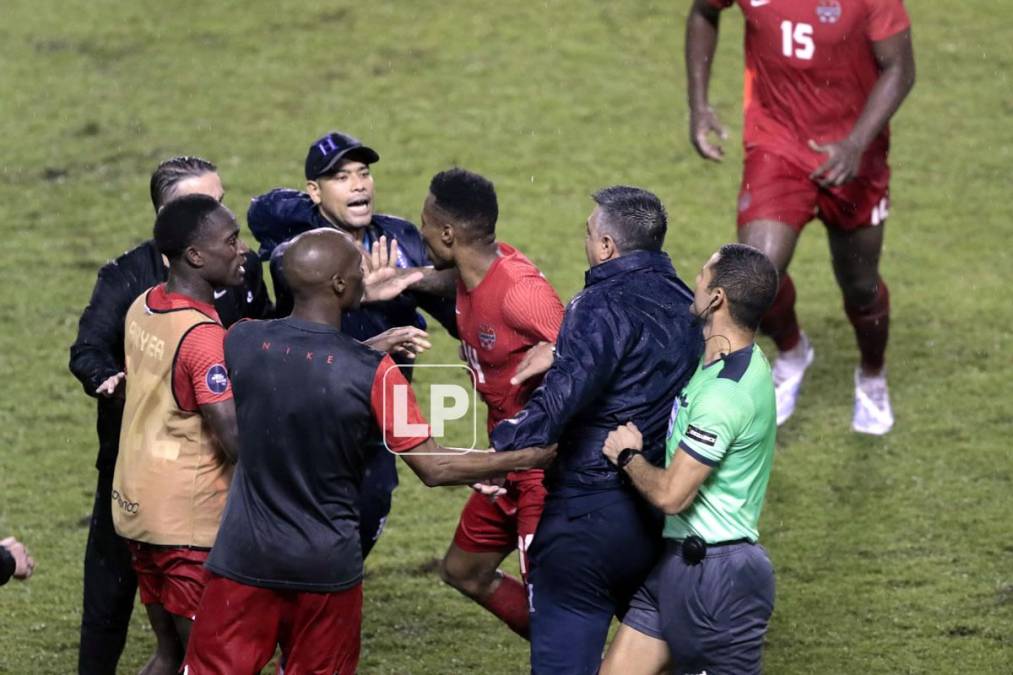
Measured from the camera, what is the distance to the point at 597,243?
5.31m

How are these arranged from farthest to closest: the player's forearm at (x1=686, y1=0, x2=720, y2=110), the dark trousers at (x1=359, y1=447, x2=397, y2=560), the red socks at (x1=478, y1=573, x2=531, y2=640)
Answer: the player's forearm at (x1=686, y1=0, x2=720, y2=110)
the red socks at (x1=478, y1=573, x2=531, y2=640)
the dark trousers at (x1=359, y1=447, x2=397, y2=560)

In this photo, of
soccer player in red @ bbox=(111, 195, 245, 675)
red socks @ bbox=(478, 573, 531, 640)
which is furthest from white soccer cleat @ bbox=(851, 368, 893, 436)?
soccer player in red @ bbox=(111, 195, 245, 675)

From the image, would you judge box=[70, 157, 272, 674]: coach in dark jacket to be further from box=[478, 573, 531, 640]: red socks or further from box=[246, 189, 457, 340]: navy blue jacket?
box=[478, 573, 531, 640]: red socks

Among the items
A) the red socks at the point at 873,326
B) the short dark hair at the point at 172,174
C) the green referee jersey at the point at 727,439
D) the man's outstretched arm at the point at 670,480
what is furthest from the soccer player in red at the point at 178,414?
the red socks at the point at 873,326

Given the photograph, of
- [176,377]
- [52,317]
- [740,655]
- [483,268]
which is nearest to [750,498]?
[740,655]

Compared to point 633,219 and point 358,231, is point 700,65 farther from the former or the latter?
point 633,219

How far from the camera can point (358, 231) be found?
6.57 m

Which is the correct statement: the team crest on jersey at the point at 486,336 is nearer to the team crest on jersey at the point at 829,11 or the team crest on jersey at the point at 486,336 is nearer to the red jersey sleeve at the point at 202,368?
the red jersey sleeve at the point at 202,368

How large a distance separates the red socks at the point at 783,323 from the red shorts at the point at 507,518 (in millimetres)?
3328

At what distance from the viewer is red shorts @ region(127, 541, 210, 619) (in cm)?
548

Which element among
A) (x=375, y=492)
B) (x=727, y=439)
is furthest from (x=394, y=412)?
(x=375, y=492)

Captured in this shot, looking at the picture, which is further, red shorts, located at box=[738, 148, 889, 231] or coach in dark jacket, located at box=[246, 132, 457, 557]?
red shorts, located at box=[738, 148, 889, 231]

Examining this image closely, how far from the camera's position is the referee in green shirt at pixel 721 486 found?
5039 mm

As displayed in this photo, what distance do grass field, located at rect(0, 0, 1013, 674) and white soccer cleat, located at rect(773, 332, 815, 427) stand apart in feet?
0.49
